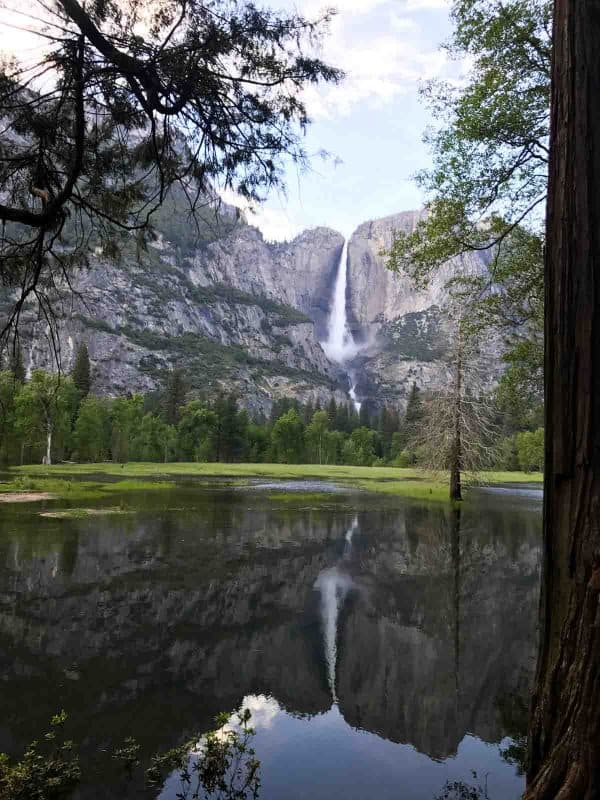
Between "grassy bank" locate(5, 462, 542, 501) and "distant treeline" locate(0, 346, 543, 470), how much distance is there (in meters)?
3.21

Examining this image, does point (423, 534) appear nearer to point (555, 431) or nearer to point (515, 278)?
point (515, 278)

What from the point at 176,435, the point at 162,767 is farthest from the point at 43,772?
the point at 176,435

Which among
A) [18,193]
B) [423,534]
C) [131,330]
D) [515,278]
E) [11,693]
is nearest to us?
[11,693]

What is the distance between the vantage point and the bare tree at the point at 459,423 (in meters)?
25.4

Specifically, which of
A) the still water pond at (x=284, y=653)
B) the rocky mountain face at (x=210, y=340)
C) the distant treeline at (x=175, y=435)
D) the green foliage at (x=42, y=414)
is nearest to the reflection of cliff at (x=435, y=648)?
the still water pond at (x=284, y=653)

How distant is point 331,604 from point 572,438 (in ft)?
24.3

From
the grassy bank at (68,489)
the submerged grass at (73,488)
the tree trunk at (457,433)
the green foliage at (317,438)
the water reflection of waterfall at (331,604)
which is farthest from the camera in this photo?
the green foliage at (317,438)

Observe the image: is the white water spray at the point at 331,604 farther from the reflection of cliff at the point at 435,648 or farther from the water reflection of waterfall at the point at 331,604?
the reflection of cliff at the point at 435,648

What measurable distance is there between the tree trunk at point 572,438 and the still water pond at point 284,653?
2655 millimetres

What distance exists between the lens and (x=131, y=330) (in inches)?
5650

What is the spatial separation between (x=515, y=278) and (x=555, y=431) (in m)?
9.70

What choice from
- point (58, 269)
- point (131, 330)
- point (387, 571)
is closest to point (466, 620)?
point (387, 571)

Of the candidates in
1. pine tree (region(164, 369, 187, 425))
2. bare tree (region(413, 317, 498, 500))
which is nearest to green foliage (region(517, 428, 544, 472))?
bare tree (region(413, 317, 498, 500))

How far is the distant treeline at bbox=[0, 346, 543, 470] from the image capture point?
4616 cm
